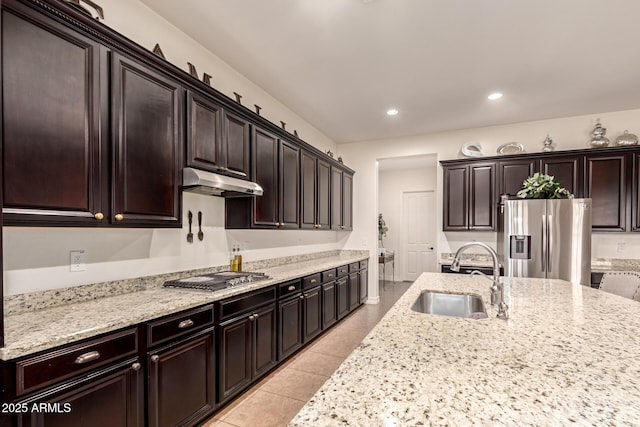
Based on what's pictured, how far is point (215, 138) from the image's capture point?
2525 mm

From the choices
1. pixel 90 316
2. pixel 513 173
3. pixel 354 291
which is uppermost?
pixel 513 173

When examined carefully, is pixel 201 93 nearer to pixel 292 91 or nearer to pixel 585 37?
pixel 292 91

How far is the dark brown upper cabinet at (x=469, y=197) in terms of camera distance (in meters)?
4.49

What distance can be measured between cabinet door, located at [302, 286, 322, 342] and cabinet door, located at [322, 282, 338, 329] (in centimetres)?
11

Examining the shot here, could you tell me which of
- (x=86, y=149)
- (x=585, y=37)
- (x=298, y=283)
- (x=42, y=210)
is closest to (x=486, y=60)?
(x=585, y=37)

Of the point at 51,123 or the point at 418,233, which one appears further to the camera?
the point at 418,233

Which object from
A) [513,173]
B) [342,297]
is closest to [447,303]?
[342,297]

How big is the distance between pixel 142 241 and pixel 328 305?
241cm

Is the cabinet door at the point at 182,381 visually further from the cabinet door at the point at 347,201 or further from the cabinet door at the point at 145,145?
the cabinet door at the point at 347,201

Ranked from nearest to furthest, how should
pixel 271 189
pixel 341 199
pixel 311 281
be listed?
pixel 271 189, pixel 311 281, pixel 341 199

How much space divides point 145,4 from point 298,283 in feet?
8.79

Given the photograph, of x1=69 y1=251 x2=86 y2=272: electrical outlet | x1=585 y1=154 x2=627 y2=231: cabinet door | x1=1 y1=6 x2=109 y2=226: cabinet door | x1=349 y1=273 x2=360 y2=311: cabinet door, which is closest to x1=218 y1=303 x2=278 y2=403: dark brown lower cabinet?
x1=69 y1=251 x2=86 y2=272: electrical outlet

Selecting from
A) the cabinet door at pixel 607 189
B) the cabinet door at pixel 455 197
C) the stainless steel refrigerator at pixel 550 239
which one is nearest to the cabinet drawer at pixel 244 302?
the stainless steel refrigerator at pixel 550 239

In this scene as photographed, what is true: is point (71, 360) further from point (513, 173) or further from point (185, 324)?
point (513, 173)
